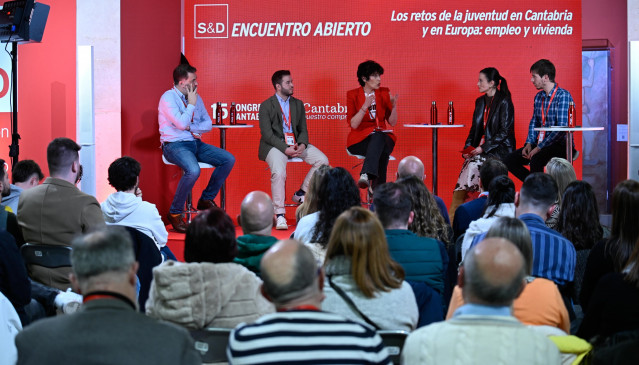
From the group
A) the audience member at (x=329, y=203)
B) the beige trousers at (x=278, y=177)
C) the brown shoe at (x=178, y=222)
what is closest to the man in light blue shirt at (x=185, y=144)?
the brown shoe at (x=178, y=222)

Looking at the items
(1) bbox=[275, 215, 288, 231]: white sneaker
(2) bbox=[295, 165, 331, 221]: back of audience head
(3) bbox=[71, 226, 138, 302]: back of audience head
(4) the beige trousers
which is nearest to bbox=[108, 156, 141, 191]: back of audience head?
(2) bbox=[295, 165, 331, 221]: back of audience head

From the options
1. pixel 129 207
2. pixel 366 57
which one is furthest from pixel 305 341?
pixel 366 57

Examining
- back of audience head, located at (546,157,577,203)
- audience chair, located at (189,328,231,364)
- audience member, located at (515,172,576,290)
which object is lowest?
audience chair, located at (189,328,231,364)

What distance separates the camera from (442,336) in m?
2.00

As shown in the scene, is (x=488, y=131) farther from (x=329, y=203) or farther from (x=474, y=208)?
(x=329, y=203)

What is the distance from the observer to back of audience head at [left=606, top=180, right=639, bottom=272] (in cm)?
311

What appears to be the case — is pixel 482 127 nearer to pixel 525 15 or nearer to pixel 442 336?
pixel 525 15

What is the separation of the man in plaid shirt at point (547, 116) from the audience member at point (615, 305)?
462cm

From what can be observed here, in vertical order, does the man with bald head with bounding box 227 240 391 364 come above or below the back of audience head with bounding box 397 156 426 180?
below

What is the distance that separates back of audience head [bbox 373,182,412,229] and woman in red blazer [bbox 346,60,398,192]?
4176mm

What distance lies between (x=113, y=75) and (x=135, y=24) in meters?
0.59

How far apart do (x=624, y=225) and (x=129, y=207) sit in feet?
8.85

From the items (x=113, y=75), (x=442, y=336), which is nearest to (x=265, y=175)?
(x=113, y=75)

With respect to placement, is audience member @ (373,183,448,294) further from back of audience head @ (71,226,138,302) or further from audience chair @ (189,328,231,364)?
back of audience head @ (71,226,138,302)
